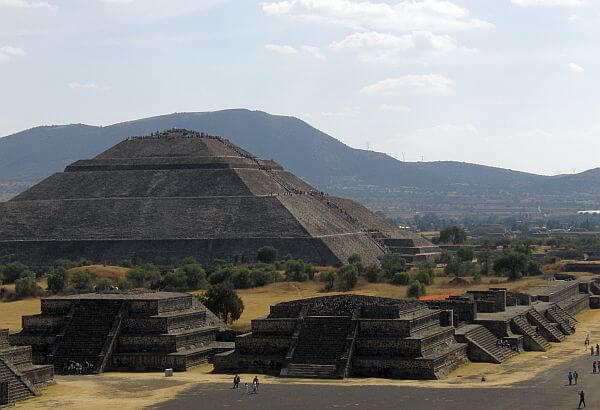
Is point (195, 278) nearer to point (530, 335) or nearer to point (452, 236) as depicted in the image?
point (530, 335)

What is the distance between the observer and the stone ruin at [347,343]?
54844 mm

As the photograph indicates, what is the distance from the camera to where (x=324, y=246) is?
13950 centimetres

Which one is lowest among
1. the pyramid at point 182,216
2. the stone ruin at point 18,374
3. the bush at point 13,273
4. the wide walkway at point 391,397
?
the wide walkway at point 391,397

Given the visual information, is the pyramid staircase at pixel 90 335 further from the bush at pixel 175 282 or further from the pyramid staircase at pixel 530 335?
the bush at pixel 175 282

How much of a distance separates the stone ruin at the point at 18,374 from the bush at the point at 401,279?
58.4 m

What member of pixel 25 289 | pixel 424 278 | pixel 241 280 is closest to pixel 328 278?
pixel 424 278

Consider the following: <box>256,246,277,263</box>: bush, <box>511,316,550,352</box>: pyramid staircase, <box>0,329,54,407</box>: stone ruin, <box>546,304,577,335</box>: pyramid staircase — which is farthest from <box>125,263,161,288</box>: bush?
<box>0,329,54,407</box>: stone ruin

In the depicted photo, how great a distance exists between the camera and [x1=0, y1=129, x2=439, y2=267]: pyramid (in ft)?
461

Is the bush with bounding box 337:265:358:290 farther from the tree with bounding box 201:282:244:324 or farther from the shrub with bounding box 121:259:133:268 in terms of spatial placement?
the tree with bounding box 201:282:244:324

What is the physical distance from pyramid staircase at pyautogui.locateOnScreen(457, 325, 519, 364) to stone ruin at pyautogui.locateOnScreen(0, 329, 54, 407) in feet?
69.9

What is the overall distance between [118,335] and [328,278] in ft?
166

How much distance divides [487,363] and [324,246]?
79834 millimetres

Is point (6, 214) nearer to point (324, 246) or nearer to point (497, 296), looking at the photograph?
point (324, 246)

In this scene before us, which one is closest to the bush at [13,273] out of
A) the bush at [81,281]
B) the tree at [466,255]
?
the bush at [81,281]
